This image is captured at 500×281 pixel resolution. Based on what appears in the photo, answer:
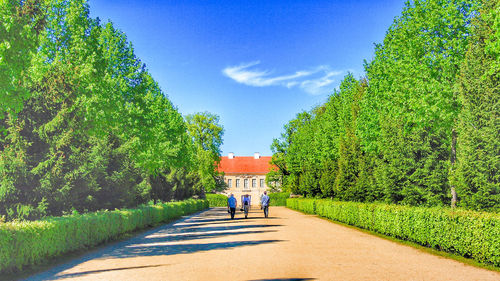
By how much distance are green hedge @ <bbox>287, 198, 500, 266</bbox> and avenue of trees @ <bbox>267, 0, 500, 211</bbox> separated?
1867mm

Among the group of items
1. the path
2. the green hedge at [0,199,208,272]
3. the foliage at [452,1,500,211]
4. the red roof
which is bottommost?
the path

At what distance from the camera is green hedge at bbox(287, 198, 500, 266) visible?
11.5 m

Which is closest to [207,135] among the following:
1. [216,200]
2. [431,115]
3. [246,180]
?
[216,200]

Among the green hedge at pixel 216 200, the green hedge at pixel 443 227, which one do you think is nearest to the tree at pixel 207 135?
the green hedge at pixel 216 200

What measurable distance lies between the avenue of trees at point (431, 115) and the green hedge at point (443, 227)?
1.87 metres

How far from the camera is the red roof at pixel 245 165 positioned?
9719 cm

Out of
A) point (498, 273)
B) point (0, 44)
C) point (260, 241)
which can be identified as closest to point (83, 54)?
point (0, 44)

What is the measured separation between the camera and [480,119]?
1537 centimetres

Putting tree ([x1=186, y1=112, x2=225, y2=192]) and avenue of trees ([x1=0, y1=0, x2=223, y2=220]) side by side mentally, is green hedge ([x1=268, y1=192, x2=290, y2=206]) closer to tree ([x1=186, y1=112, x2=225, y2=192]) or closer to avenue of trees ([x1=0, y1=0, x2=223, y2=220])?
tree ([x1=186, y1=112, x2=225, y2=192])

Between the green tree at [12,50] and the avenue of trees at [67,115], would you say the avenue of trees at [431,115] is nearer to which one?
the avenue of trees at [67,115]

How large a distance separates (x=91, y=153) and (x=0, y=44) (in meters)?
10.5

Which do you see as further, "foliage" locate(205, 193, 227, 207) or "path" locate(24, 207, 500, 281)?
"foliage" locate(205, 193, 227, 207)

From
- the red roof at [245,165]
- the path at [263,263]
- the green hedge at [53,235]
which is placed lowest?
the path at [263,263]

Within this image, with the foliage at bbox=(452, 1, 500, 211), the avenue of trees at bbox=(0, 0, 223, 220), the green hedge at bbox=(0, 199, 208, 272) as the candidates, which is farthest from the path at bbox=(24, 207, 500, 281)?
the avenue of trees at bbox=(0, 0, 223, 220)
